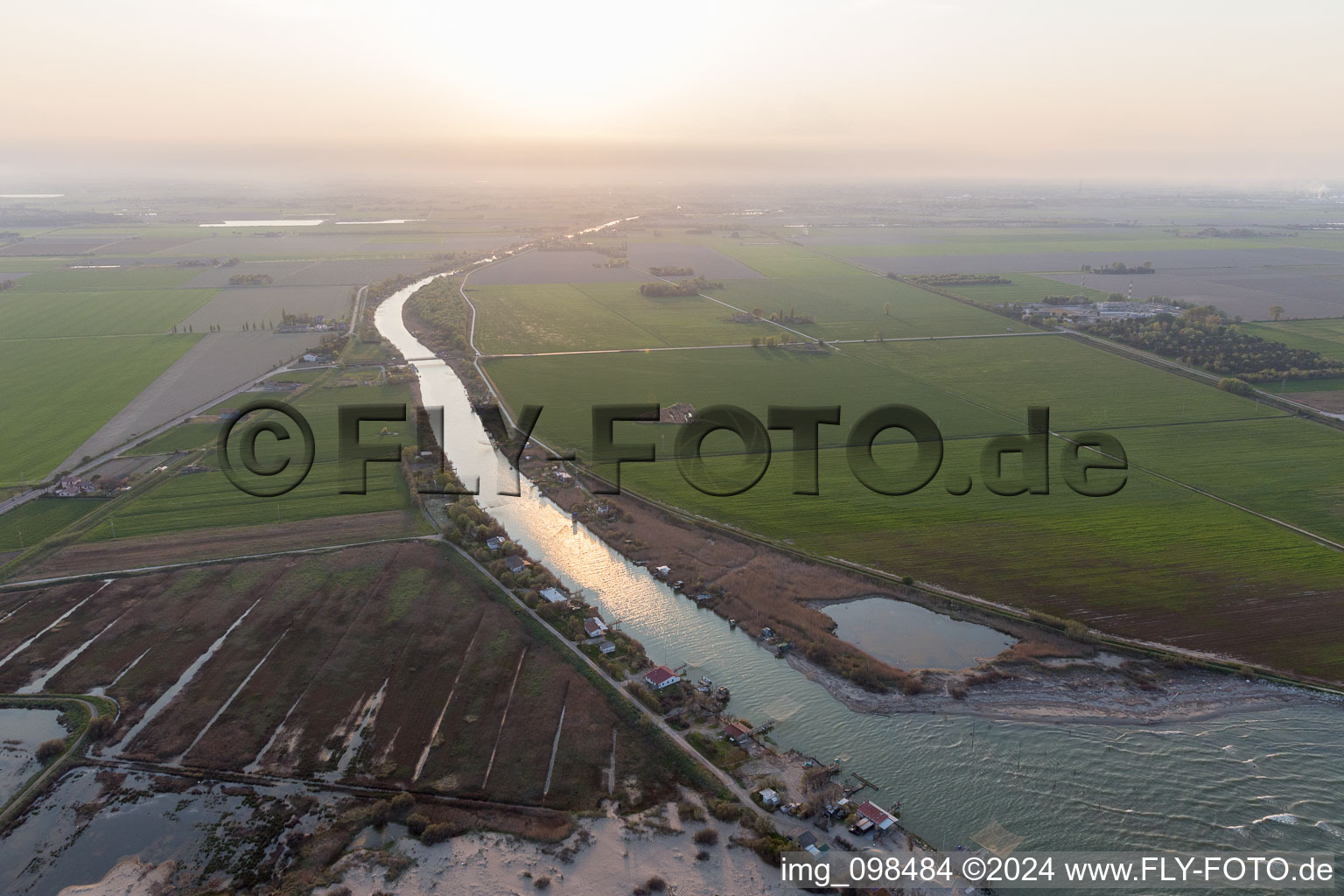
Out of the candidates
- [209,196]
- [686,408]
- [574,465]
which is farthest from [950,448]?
[209,196]

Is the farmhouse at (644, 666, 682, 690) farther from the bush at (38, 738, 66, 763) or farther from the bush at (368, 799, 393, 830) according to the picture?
the bush at (38, 738, 66, 763)

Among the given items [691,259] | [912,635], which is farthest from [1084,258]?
[912,635]

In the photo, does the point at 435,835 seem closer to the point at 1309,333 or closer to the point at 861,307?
the point at 861,307

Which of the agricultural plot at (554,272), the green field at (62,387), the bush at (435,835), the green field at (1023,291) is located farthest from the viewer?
the agricultural plot at (554,272)

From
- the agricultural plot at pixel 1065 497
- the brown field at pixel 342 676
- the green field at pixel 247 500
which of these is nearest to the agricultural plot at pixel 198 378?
the green field at pixel 247 500

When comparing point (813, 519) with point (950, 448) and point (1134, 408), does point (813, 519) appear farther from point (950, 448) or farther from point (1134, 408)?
point (1134, 408)

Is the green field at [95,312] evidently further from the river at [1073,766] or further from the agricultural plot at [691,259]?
the river at [1073,766]

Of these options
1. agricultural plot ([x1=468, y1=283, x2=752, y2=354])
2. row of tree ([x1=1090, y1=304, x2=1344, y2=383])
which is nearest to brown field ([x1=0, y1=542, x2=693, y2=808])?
agricultural plot ([x1=468, y1=283, x2=752, y2=354])
